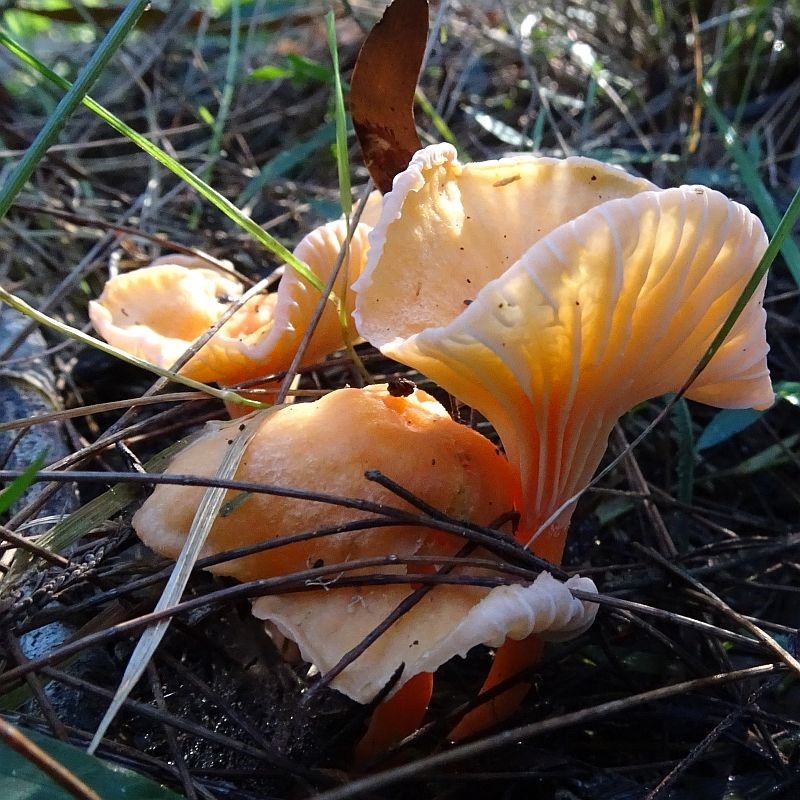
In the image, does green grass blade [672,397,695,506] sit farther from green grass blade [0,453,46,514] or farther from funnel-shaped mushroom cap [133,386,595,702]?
green grass blade [0,453,46,514]

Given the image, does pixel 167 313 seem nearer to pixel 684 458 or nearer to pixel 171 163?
pixel 171 163

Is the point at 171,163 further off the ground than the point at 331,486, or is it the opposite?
the point at 171,163

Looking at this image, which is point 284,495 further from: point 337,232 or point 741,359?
point 741,359

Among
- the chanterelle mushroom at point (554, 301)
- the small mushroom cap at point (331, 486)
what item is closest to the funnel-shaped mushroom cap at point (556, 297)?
the chanterelle mushroom at point (554, 301)

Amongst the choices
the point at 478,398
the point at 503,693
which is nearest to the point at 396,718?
the point at 503,693

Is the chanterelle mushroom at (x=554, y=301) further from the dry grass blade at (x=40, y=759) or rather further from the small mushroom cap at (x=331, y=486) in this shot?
the dry grass blade at (x=40, y=759)
